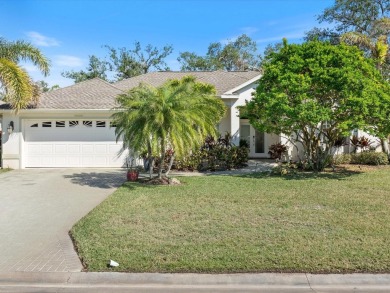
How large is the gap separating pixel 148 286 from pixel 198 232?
6.04 ft

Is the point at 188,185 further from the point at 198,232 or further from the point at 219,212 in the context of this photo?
the point at 198,232

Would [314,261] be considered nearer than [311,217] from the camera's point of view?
Yes

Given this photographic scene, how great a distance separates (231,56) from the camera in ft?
133

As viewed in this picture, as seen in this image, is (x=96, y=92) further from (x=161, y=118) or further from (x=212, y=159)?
(x=161, y=118)

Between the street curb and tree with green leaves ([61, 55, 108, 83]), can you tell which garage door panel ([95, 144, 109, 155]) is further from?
tree with green leaves ([61, 55, 108, 83])

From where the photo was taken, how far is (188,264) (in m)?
4.62

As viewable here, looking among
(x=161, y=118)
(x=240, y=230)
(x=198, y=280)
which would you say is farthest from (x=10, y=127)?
(x=198, y=280)

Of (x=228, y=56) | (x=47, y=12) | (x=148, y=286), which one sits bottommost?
(x=148, y=286)

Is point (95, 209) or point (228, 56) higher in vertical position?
point (228, 56)

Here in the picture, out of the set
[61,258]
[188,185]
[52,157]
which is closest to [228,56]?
[52,157]

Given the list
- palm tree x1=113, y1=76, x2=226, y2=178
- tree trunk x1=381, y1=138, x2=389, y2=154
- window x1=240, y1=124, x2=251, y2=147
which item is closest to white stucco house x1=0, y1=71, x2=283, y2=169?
palm tree x1=113, y1=76, x2=226, y2=178

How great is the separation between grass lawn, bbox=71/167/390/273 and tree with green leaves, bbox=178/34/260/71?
1253 inches

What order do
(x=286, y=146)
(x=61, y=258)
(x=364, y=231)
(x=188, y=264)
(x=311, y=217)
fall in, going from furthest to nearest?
(x=286, y=146), (x=311, y=217), (x=364, y=231), (x=61, y=258), (x=188, y=264)

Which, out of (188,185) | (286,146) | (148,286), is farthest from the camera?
(286,146)
